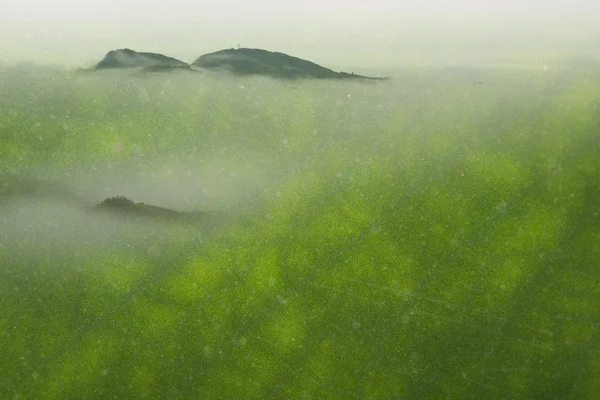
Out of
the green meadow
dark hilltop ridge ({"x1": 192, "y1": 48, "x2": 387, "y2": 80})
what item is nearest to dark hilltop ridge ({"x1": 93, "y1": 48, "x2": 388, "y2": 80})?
A: dark hilltop ridge ({"x1": 192, "y1": 48, "x2": 387, "y2": 80})

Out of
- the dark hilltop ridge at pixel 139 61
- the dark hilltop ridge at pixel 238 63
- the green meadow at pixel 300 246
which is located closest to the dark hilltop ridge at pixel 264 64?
the dark hilltop ridge at pixel 238 63

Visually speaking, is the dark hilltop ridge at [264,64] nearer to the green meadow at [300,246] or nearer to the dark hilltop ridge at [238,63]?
the dark hilltop ridge at [238,63]

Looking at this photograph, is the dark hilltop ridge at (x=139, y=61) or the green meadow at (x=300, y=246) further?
the dark hilltop ridge at (x=139, y=61)

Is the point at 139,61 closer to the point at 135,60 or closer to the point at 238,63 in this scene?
the point at 135,60

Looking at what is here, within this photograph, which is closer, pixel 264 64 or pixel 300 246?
pixel 300 246

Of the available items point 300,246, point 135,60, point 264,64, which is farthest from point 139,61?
point 300,246

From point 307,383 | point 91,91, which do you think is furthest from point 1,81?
point 307,383
